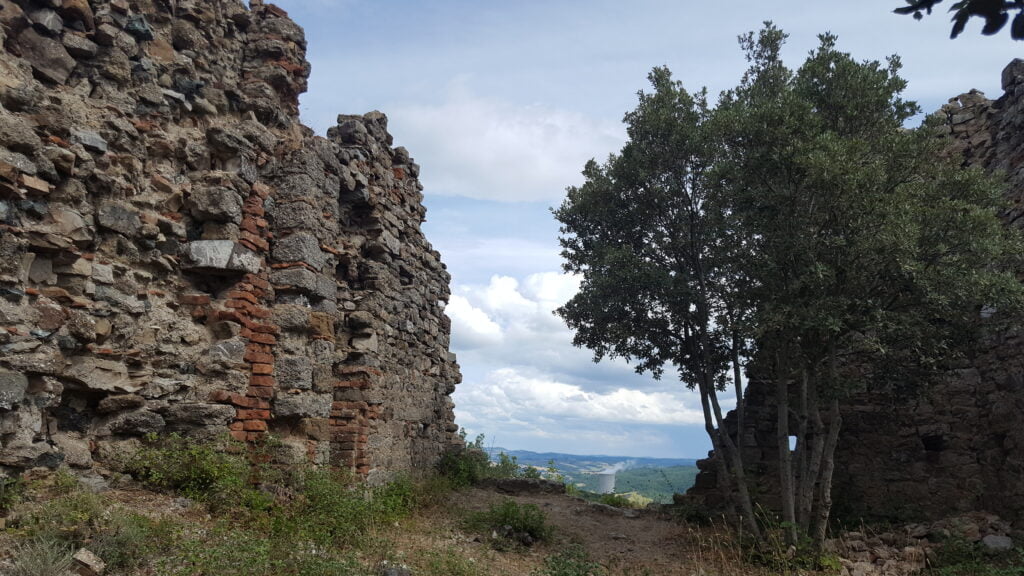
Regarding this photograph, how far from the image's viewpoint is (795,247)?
335 inches

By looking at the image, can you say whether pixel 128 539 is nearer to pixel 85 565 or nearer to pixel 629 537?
pixel 85 565

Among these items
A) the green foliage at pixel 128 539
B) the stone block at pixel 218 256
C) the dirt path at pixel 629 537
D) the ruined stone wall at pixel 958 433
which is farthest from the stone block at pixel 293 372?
the ruined stone wall at pixel 958 433

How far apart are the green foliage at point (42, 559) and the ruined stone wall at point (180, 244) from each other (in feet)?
2.95

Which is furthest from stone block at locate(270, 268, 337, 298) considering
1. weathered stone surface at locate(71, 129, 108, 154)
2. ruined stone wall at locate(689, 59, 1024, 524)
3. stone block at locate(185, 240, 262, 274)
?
ruined stone wall at locate(689, 59, 1024, 524)

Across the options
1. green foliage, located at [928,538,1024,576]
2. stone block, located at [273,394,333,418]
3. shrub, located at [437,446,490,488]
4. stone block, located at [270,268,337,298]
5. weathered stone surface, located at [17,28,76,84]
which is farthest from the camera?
shrub, located at [437,446,490,488]

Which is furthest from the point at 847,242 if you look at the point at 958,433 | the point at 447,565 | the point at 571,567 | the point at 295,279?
the point at 295,279

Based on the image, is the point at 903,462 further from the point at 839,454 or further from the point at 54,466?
the point at 54,466

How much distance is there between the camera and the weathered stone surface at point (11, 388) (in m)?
4.52

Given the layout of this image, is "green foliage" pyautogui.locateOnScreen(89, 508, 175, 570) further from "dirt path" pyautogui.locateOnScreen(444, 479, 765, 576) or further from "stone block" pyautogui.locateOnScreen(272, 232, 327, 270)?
"dirt path" pyautogui.locateOnScreen(444, 479, 765, 576)

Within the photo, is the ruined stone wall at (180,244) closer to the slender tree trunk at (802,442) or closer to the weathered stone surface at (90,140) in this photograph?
the weathered stone surface at (90,140)

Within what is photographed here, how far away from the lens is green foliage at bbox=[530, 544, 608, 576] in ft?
21.3

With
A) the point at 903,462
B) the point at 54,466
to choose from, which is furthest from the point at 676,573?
the point at 54,466

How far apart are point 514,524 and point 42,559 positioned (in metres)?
5.72

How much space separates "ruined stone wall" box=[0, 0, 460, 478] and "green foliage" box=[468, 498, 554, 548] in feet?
5.07
